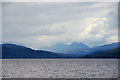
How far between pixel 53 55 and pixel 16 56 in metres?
19.0

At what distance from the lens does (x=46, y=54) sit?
428 feet

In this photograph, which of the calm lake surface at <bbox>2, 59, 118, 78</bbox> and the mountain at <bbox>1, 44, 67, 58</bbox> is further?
the mountain at <bbox>1, 44, 67, 58</bbox>

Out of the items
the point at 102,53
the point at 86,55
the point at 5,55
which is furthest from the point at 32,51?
the point at 102,53

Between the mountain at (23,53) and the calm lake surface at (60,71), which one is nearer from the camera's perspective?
the calm lake surface at (60,71)

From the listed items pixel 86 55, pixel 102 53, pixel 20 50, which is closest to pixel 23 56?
pixel 20 50

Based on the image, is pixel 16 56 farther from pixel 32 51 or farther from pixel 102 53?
pixel 102 53

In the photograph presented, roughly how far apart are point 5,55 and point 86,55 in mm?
41439

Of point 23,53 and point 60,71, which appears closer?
point 60,71

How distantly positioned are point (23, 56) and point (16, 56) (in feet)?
13.3

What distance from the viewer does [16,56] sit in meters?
133

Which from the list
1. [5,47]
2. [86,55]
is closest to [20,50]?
[5,47]

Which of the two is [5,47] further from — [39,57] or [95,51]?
[95,51]

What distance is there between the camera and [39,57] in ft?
434

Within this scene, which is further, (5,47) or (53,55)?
(5,47)
